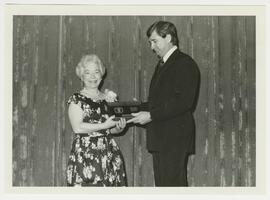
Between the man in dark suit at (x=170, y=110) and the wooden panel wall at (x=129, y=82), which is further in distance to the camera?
the wooden panel wall at (x=129, y=82)

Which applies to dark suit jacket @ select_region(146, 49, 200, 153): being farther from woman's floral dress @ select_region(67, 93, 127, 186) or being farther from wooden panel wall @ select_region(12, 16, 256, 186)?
woman's floral dress @ select_region(67, 93, 127, 186)

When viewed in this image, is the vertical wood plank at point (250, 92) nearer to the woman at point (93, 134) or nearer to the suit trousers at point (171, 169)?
the suit trousers at point (171, 169)

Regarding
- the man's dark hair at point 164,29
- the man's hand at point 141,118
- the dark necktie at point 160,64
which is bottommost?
the man's hand at point 141,118

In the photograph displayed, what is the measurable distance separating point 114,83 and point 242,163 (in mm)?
835

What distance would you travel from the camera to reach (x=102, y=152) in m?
2.66

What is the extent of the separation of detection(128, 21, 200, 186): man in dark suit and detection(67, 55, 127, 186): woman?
0.17 metres

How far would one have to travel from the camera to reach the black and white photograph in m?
2.73

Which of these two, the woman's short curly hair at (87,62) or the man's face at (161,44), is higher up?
the man's face at (161,44)

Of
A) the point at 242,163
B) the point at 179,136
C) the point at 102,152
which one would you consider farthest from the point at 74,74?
the point at 242,163

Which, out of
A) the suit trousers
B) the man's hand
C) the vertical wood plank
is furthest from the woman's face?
the vertical wood plank

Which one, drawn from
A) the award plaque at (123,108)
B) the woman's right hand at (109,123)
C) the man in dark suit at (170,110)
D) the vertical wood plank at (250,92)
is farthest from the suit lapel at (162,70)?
the vertical wood plank at (250,92)

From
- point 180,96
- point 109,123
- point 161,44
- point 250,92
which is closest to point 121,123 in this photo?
point 109,123

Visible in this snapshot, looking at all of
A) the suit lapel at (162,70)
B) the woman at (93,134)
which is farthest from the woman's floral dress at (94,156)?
the suit lapel at (162,70)

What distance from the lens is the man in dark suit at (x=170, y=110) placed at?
2.65 m
